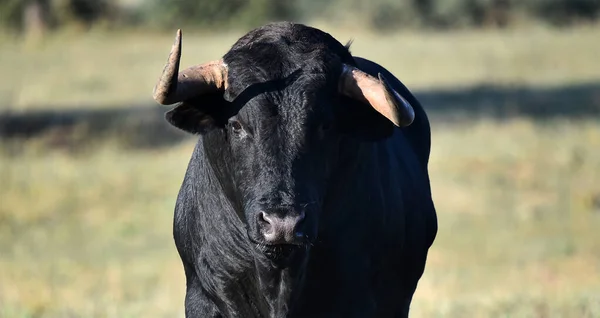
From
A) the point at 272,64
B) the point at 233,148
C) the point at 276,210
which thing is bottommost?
the point at 276,210

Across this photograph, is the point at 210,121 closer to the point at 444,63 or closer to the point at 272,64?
the point at 272,64

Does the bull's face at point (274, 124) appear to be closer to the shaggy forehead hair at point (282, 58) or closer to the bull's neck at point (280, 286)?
the shaggy forehead hair at point (282, 58)

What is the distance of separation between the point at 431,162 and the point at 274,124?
60.3ft

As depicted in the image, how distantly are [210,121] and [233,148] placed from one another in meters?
0.26

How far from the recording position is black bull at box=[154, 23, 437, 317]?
5.98m

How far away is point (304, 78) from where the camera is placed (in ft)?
20.4

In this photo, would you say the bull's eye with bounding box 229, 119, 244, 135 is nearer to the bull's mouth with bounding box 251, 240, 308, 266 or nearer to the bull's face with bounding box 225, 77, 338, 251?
the bull's face with bounding box 225, 77, 338, 251

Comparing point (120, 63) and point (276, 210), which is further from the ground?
point (120, 63)

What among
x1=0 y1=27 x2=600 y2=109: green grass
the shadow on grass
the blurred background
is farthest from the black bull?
x1=0 y1=27 x2=600 y2=109: green grass

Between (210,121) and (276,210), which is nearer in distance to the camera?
(276,210)

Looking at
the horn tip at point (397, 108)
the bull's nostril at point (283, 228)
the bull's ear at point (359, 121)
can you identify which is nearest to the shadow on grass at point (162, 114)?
the bull's ear at point (359, 121)

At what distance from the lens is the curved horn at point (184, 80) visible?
588 centimetres

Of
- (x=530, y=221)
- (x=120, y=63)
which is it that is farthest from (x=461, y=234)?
(x=120, y=63)

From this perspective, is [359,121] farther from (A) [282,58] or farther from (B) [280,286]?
(B) [280,286]
